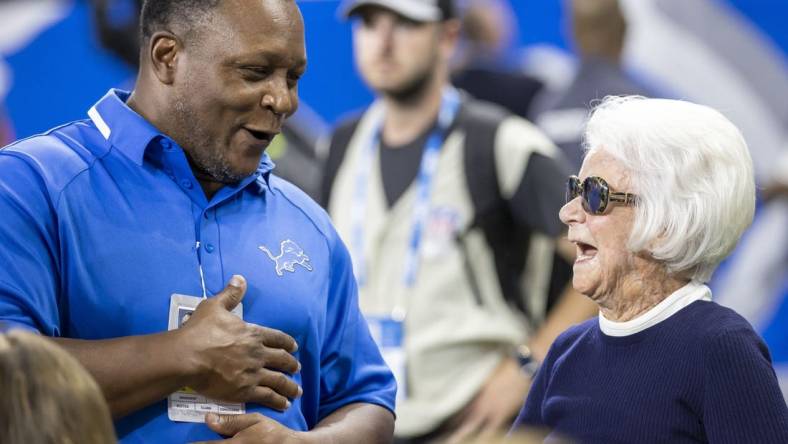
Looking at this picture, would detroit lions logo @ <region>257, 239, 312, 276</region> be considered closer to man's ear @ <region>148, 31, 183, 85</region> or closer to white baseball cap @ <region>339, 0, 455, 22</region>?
man's ear @ <region>148, 31, 183, 85</region>

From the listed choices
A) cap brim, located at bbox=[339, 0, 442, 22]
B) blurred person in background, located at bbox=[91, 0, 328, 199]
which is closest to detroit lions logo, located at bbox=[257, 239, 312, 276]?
cap brim, located at bbox=[339, 0, 442, 22]

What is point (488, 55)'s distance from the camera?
5703mm

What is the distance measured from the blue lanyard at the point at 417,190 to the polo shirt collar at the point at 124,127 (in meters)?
2.01

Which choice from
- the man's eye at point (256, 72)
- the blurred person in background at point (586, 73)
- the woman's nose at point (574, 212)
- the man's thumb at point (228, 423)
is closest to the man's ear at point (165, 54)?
the man's eye at point (256, 72)

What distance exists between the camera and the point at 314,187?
18.2 ft

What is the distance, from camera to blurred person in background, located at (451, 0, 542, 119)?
18.5 ft

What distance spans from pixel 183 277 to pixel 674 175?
923 mm

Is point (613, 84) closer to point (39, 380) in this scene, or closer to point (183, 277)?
point (183, 277)

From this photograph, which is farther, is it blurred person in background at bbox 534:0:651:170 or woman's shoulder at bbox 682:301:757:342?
blurred person in background at bbox 534:0:651:170

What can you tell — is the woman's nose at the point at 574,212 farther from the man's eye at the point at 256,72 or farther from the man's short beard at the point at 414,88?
the man's short beard at the point at 414,88

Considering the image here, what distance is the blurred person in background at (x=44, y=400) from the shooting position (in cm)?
147

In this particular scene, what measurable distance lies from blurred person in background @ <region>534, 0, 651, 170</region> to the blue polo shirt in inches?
104

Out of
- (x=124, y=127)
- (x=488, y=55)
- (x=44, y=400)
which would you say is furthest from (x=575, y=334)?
(x=488, y=55)

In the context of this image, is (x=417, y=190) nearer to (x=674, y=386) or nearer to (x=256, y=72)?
(x=256, y=72)
